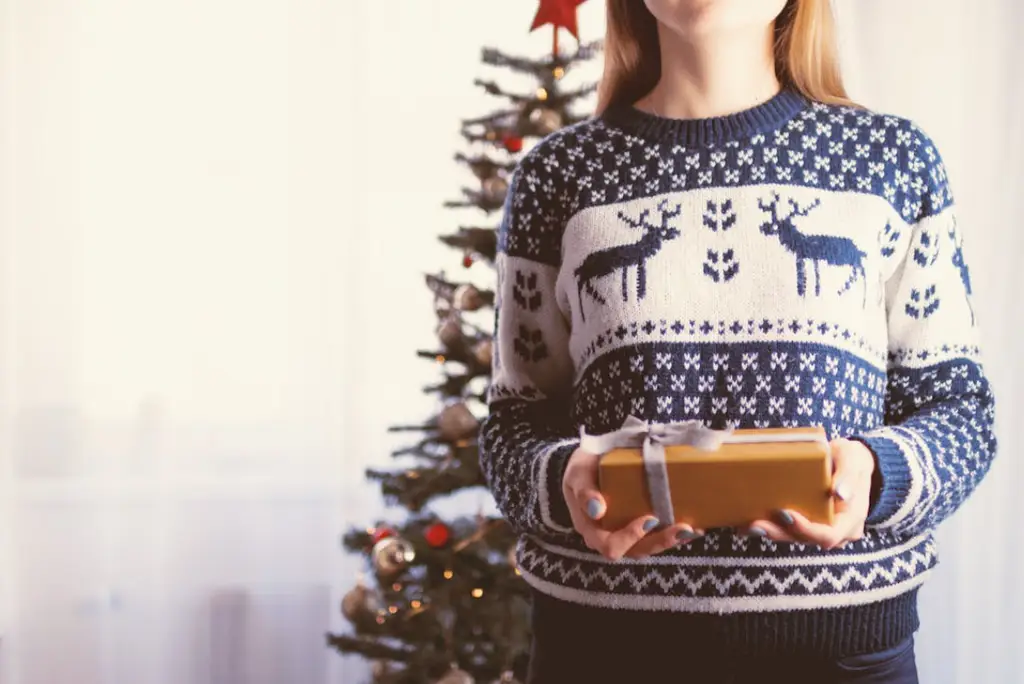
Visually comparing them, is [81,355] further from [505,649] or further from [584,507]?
[584,507]

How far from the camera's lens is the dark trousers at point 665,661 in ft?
3.07

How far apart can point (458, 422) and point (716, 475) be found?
4.46 feet

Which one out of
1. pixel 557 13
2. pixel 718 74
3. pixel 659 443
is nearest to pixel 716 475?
pixel 659 443

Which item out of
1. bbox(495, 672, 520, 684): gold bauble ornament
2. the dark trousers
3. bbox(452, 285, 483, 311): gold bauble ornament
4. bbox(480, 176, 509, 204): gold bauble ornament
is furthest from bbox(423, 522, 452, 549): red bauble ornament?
the dark trousers

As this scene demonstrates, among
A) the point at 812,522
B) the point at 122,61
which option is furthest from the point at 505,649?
the point at 122,61

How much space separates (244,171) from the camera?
2.69m

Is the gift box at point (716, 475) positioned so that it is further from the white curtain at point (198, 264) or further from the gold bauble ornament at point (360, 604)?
the white curtain at point (198, 264)

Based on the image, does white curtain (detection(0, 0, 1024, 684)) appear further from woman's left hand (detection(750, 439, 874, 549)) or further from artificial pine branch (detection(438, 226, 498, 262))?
woman's left hand (detection(750, 439, 874, 549))

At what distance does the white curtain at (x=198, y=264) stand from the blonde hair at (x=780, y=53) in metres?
1.45

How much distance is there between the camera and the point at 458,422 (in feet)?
6.95

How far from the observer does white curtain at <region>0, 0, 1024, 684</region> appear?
2656mm

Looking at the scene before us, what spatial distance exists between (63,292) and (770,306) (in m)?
2.19

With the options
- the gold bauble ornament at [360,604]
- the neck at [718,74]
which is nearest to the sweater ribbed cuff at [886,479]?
the neck at [718,74]

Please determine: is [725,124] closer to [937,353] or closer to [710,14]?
[710,14]
